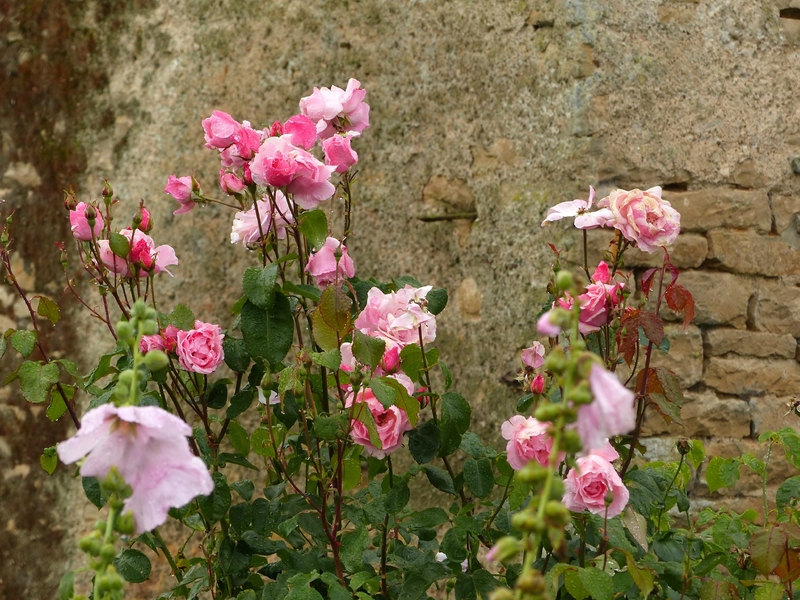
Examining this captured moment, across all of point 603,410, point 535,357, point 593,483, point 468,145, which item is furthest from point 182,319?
point 468,145

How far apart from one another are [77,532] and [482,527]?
5.96 feet

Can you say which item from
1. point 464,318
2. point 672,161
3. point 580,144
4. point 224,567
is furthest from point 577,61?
point 224,567

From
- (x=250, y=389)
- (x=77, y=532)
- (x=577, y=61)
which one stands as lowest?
(x=77, y=532)

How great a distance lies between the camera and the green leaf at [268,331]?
1511 millimetres

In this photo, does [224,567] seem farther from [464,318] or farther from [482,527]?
[464,318]

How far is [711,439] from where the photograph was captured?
265 cm

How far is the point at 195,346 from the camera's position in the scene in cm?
156

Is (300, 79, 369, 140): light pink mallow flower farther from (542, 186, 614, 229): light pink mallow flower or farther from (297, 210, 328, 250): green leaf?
(542, 186, 614, 229): light pink mallow flower

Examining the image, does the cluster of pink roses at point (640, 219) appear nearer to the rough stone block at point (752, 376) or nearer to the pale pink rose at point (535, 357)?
the pale pink rose at point (535, 357)

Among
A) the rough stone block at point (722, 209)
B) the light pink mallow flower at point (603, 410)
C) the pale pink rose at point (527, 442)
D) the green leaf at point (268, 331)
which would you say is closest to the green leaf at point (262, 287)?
the green leaf at point (268, 331)

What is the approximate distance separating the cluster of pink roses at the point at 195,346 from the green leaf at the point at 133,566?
36 centimetres

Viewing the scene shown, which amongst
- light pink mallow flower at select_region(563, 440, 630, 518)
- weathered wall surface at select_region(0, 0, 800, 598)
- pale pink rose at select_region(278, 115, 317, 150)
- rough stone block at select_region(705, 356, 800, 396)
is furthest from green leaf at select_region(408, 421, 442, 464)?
rough stone block at select_region(705, 356, 800, 396)

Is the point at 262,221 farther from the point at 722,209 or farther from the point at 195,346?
the point at 722,209

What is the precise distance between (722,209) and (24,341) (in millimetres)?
2064
